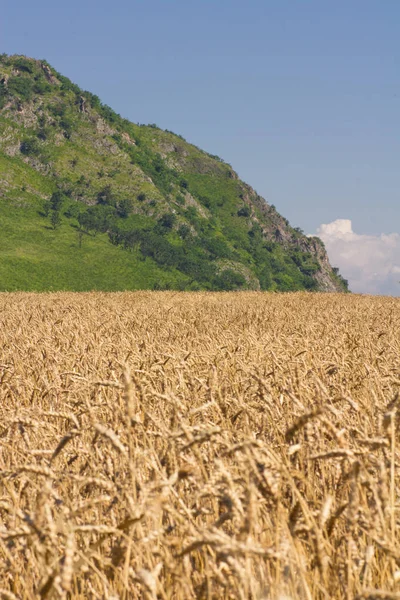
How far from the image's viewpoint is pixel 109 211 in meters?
136

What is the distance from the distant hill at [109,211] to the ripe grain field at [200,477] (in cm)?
9470

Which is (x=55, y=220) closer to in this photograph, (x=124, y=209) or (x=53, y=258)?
(x=53, y=258)

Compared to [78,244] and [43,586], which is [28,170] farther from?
[43,586]

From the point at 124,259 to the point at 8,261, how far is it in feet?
77.6

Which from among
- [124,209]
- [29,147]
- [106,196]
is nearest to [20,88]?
[29,147]

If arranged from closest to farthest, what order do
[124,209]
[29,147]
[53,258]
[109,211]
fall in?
[53,258] → [109,211] → [124,209] → [29,147]

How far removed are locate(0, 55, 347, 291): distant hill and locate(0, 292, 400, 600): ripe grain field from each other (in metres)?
94.7

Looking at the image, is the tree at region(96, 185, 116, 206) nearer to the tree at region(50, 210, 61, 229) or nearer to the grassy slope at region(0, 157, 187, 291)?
the grassy slope at region(0, 157, 187, 291)

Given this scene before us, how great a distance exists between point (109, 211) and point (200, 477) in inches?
5339

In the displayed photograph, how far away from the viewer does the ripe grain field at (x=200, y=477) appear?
1.90 m

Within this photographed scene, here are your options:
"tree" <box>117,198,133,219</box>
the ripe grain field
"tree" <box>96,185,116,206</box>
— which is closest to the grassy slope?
"tree" <box>96,185,116,206</box>

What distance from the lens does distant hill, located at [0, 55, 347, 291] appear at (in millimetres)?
114312

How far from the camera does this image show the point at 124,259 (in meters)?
120

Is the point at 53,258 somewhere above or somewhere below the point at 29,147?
below
